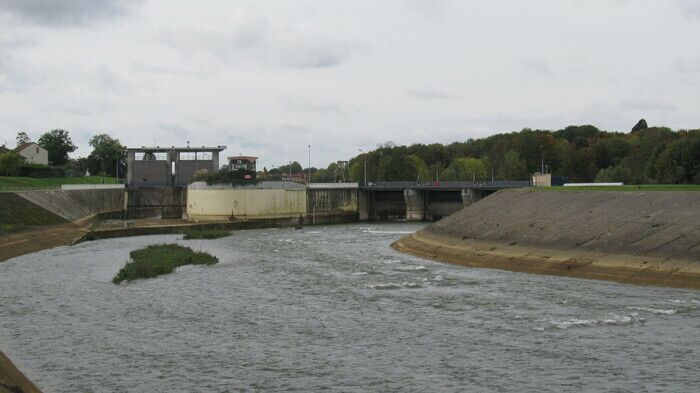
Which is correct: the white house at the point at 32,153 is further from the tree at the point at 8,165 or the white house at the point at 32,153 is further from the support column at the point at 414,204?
the support column at the point at 414,204

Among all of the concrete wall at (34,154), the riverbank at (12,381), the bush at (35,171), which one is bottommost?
the riverbank at (12,381)

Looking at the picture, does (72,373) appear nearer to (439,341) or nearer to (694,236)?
(439,341)

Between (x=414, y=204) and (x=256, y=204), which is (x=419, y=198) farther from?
(x=256, y=204)

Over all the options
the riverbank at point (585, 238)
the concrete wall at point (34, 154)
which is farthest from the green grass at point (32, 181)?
the riverbank at point (585, 238)

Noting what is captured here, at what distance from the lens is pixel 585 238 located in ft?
170

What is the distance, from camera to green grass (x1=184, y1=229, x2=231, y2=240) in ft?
285

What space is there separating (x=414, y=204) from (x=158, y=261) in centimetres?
7933

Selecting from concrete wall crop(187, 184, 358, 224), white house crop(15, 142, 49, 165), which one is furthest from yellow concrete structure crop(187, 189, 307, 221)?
white house crop(15, 142, 49, 165)

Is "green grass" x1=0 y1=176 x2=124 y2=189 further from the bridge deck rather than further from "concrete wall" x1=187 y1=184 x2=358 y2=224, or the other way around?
the bridge deck

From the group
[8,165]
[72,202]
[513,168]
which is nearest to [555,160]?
[513,168]

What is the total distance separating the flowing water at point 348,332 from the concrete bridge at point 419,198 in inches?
2755

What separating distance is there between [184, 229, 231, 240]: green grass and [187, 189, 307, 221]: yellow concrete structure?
16242 mm

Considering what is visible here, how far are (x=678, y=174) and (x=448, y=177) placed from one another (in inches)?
3824

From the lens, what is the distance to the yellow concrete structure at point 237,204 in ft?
363
